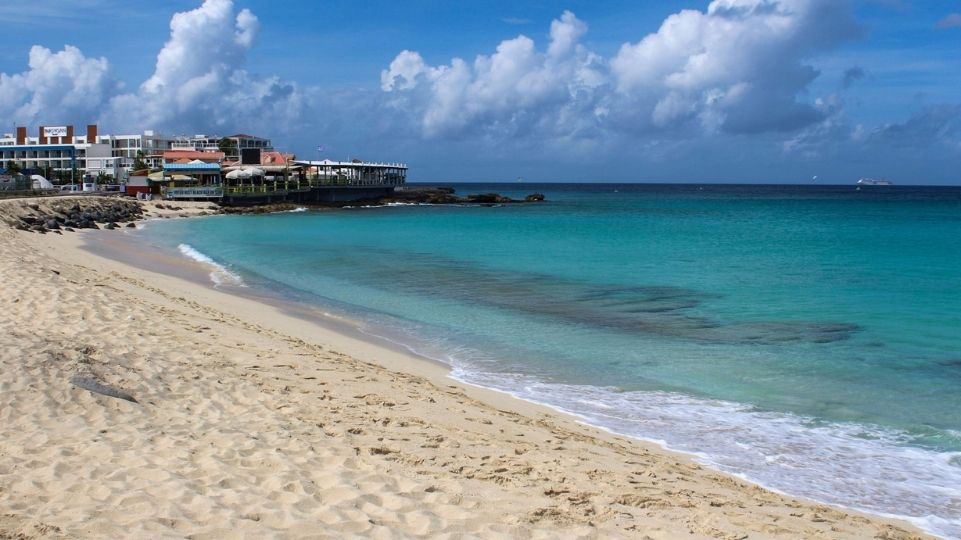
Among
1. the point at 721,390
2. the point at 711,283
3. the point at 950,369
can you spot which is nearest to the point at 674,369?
the point at 721,390

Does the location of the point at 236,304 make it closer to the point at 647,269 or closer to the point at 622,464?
the point at 622,464

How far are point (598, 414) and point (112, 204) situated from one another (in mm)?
47426

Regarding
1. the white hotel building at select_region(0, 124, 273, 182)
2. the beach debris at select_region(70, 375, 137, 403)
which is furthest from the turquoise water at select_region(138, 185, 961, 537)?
the white hotel building at select_region(0, 124, 273, 182)

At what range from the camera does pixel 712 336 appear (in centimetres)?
1448

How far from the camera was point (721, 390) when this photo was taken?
34.9 feet

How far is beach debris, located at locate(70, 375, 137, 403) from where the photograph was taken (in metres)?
7.05

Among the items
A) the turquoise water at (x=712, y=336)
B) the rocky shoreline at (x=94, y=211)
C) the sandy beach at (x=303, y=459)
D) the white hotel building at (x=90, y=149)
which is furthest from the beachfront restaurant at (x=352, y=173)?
the sandy beach at (x=303, y=459)

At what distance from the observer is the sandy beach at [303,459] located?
4.86 metres

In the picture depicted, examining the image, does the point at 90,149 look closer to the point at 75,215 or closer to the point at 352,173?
the point at 352,173

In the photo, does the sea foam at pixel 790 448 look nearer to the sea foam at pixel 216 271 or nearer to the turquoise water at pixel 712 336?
the turquoise water at pixel 712 336

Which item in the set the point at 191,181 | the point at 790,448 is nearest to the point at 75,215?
the point at 191,181

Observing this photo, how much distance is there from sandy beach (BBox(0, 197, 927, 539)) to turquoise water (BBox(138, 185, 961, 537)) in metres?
1.04

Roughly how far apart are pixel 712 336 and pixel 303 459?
10275mm

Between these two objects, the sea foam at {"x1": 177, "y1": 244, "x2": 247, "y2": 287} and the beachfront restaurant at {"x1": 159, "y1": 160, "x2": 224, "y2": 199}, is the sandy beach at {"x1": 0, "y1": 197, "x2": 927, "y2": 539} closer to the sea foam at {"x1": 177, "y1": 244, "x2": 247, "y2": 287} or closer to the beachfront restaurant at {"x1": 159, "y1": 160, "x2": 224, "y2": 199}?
the sea foam at {"x1": 177, "y1": 244, "x2": 247, "y2": 287}
